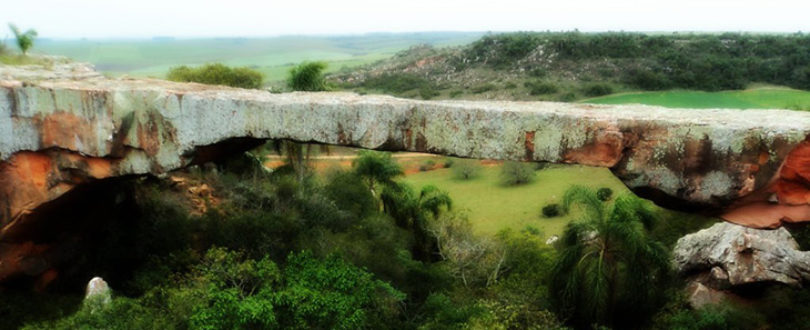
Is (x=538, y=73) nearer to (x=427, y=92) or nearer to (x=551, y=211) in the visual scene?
(x=427, y=92)

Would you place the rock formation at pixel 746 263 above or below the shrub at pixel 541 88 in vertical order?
below

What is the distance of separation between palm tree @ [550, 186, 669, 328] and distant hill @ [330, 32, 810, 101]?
18.1 meters

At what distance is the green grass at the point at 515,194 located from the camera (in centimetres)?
2098

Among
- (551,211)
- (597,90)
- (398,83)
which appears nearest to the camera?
→ (551,211)

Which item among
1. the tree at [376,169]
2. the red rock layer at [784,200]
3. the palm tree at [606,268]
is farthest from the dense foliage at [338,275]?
the tree at [376,169]

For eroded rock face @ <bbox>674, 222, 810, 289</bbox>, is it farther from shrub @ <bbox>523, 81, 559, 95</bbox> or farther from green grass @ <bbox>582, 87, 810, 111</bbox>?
shrub @ <bbox>523, 81, 559, 95</bbox>

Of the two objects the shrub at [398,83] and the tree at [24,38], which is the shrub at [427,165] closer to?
the shrub at [398,83]

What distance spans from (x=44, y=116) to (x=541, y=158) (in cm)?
762

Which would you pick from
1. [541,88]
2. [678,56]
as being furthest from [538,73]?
[678,56]

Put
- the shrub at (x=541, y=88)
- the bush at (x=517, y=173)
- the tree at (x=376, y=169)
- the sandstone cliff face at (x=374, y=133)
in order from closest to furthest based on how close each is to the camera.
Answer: the sandstone cliff face at (x=374, y=133), the tree at (x=376, y=169), the bush at (x=517, y=173), the shrub at (x=541, y=88)

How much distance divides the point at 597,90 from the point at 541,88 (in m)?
A: 3.72

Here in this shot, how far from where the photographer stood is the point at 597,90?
28.1m

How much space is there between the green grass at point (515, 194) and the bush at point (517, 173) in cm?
31

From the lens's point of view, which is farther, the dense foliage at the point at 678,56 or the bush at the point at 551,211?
the dense foliage at the point at 678,56
